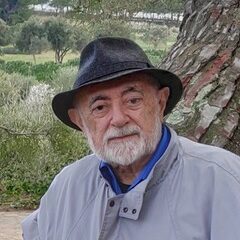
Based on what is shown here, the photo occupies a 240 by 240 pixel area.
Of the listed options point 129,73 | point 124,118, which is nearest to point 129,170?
point 124,118

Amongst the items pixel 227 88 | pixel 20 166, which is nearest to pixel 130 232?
pixel 227 88

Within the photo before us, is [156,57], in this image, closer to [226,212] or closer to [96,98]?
[96,98]

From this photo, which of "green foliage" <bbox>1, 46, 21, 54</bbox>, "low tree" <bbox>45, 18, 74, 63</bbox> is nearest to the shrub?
"green foliage" <bbox>1, 46, 21, 54</bbox>

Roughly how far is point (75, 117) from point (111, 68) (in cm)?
21

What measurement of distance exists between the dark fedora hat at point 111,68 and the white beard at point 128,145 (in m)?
0.13

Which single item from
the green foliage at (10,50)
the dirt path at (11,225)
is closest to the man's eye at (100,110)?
the dirt path at (11,225)

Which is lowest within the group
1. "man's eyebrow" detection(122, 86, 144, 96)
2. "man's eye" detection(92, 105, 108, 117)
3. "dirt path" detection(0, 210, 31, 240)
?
"dirt path" detection(0, 210, 31, 240)

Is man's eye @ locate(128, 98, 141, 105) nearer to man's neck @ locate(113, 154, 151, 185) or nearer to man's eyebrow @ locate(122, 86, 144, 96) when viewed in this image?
man's eyebrow @ locate(122, 86, 144, 96)

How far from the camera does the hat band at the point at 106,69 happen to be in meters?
1.64

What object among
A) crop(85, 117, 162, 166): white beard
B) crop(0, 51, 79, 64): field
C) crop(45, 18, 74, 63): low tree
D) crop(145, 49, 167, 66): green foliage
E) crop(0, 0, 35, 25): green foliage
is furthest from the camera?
crop(0, 0, 35, 25): green foliage

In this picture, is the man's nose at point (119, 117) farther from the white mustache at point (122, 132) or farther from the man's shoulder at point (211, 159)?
the man's shoulder at point (211, 159)

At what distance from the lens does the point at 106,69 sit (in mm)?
1655

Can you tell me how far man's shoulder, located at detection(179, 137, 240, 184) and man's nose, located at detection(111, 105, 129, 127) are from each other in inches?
6.1

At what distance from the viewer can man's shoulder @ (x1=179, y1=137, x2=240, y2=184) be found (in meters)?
1.56
